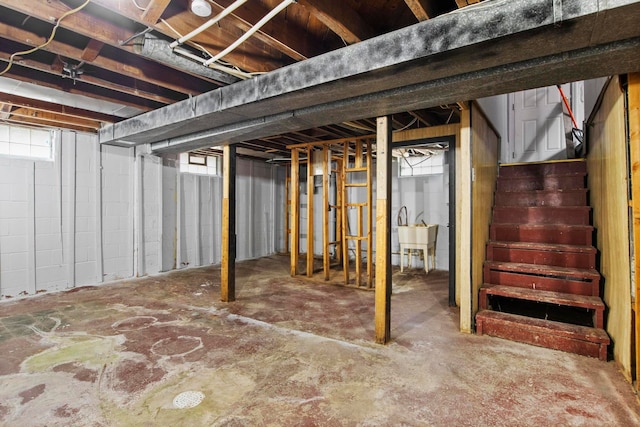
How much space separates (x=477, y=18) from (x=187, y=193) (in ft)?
18.7

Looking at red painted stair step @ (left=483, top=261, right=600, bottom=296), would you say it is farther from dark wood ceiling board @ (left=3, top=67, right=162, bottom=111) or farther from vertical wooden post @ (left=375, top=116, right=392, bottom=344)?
dark wood ceiling board @ (left=3, top=67, right=162, bottom=111)

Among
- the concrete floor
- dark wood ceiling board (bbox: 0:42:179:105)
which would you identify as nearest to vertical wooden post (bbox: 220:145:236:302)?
the concrete floor

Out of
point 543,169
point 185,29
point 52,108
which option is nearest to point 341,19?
point 185,29

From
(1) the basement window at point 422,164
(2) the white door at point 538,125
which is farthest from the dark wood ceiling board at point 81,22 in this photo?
(2) the white door at point 538,125

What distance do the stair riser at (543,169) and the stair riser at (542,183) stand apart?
0.34 ft

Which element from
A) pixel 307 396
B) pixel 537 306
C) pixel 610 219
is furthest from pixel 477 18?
pixel 537 306

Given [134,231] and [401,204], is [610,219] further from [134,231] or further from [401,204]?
[134,231]

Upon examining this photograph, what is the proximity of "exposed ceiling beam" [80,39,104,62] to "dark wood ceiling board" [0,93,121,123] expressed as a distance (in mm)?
1706

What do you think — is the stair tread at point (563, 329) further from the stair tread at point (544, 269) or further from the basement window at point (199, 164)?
the basement window at point (199, 164)

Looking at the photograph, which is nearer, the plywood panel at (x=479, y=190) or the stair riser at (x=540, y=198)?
the plywood panel at (x=479, y=190)

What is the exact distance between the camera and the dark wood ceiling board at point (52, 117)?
382cm

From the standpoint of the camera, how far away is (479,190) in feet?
10.8

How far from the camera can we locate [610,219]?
2543 millimetres

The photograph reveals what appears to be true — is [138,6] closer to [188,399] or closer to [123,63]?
[123,63]
